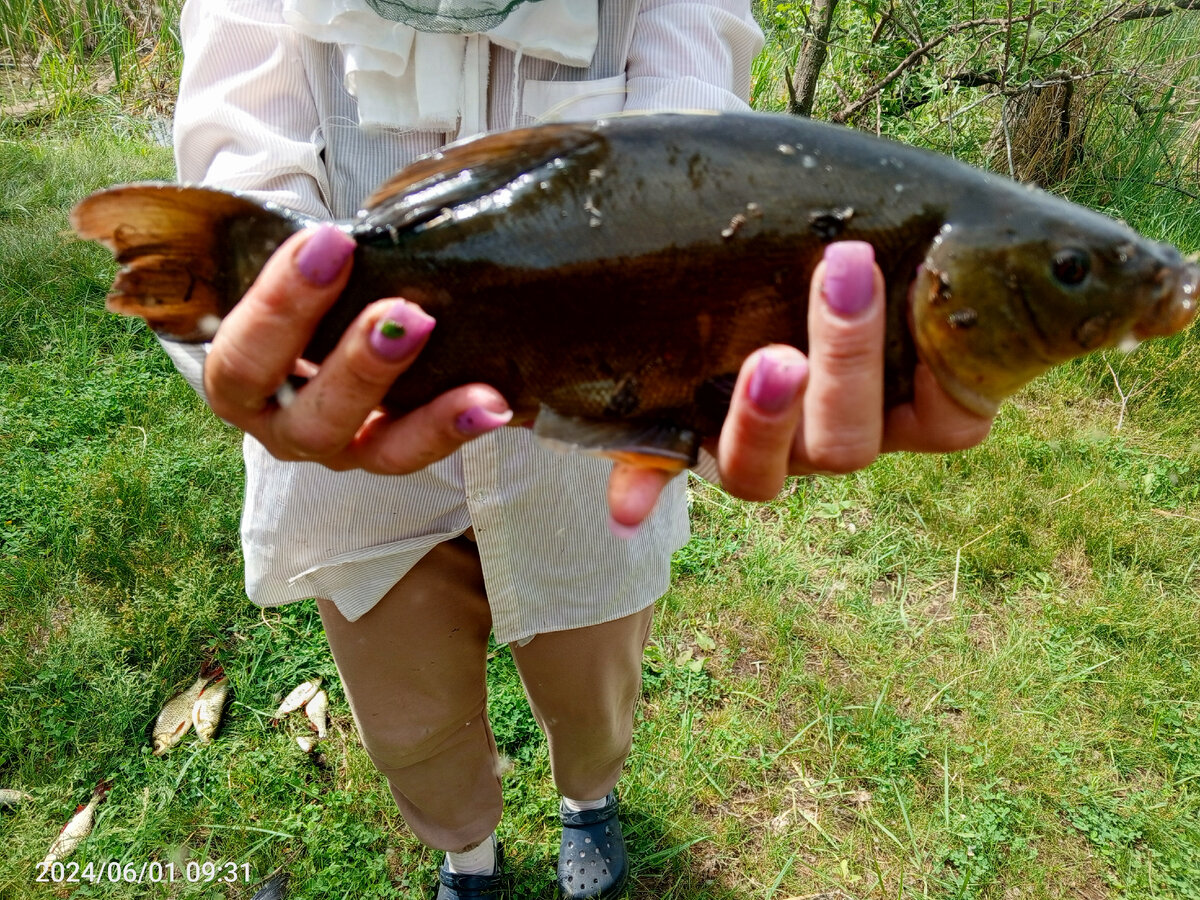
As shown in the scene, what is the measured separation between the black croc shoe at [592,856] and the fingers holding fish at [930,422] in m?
1.95

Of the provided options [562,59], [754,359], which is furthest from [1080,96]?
[754,359]

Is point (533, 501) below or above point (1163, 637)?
above

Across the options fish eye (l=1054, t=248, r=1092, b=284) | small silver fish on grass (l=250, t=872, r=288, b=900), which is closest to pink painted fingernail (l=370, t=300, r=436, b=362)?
fish eye (l=1054, t=248, r=1092, b=284)

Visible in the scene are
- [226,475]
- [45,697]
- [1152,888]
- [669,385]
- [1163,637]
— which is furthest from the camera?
[226,475]

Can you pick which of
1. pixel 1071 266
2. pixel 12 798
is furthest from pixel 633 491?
pixel 12 798

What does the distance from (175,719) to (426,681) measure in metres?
1.62

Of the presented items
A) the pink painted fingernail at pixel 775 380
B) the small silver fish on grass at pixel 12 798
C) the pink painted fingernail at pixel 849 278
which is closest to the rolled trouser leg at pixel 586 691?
the pink painted fingernail at pixel 775 380

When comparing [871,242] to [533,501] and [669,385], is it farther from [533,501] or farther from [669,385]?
[533,501]

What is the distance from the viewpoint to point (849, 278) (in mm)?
1493

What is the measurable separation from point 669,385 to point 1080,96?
6.09 metres

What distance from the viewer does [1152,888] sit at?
303 cm

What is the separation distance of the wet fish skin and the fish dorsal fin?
2668 millimetres

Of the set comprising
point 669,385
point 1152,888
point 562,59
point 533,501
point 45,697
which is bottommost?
point 45,697

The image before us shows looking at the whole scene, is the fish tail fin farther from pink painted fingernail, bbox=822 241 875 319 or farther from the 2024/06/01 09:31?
the 2024/06/01 09:31
